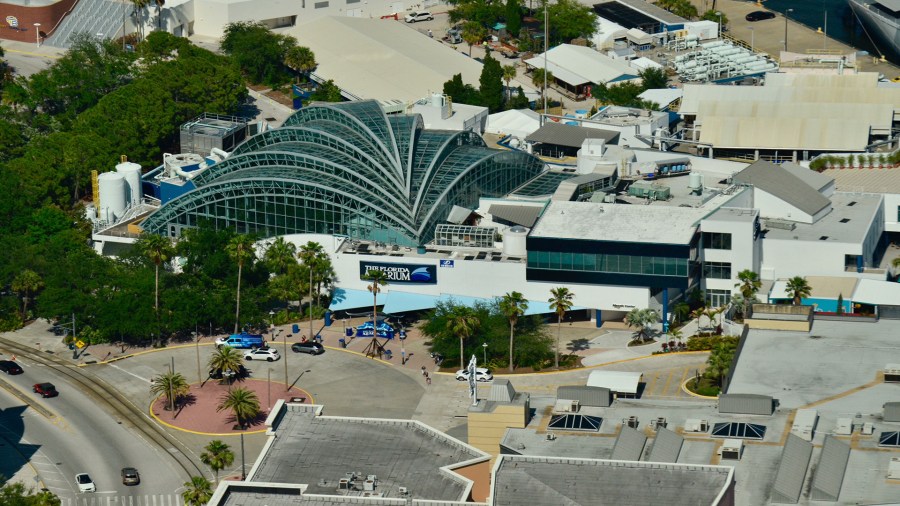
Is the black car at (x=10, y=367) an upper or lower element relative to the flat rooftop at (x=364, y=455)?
lower

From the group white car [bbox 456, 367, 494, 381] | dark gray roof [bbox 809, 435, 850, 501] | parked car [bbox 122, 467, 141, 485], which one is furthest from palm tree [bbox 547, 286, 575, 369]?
dark gray roof [bbox 809, 435, 850, 501]

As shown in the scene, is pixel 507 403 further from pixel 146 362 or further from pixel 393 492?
pixel 146 362

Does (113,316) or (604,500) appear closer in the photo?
(604,500)

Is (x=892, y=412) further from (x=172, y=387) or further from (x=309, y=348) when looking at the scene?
(x=172, y=387)

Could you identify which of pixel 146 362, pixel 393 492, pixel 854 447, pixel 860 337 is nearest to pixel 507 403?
pixel 393 492

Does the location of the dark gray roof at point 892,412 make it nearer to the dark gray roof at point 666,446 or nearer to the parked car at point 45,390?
the dark gray roof at point 666,446

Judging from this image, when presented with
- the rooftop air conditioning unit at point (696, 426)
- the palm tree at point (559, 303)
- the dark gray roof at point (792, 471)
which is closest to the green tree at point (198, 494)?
the rooftop air conditioning unit at point (696, 426)

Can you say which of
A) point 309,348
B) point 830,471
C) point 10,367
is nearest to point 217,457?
point 309,348
